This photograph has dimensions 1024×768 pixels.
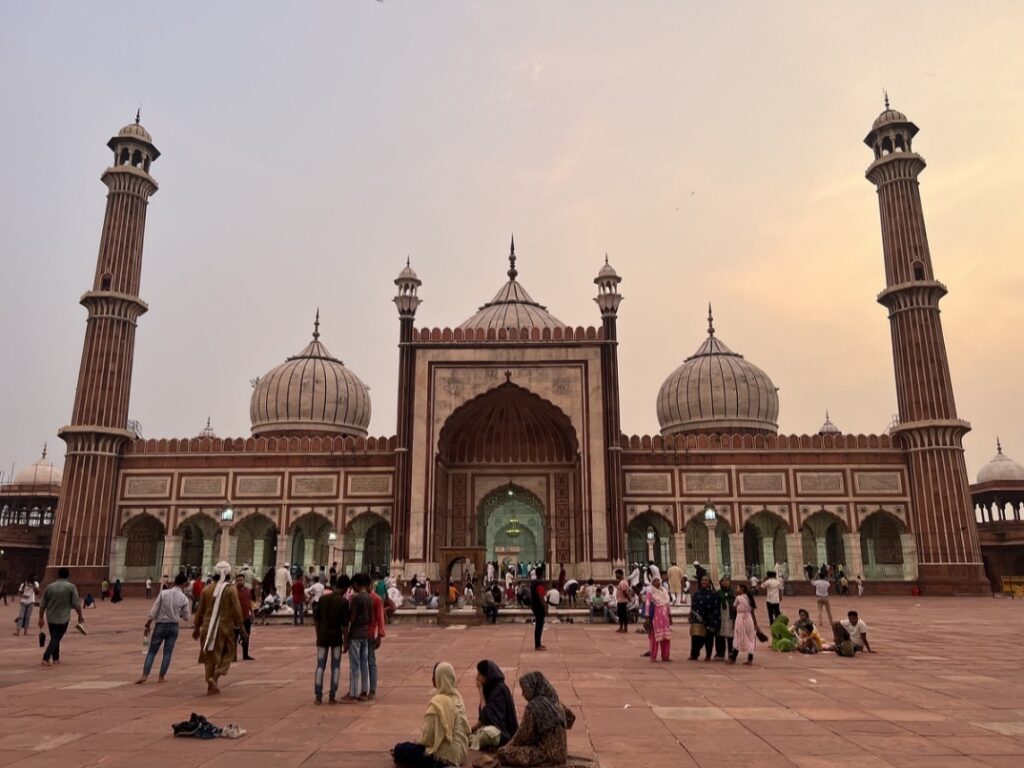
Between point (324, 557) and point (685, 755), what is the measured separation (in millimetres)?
29680

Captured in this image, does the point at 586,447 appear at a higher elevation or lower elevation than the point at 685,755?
higher

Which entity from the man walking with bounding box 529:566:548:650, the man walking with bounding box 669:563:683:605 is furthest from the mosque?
the man walking with bounding box 529:566:548:650

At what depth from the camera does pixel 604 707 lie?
7.38m

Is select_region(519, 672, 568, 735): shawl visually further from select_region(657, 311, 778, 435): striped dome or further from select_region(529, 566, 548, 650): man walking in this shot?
select_region(657, 311, 778, 435): striped dome

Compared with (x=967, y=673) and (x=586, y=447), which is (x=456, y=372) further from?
(x=967, y=673)

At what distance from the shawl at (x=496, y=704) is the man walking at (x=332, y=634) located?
2.48 metres

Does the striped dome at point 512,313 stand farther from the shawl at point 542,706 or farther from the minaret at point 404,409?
the shawl at point 542,706

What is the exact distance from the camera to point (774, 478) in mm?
31578

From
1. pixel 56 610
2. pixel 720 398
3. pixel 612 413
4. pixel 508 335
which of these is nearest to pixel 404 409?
pixel 508 335

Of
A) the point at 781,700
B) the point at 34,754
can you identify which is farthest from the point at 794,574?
the point at 34,754

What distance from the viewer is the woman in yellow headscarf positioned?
5125 mm

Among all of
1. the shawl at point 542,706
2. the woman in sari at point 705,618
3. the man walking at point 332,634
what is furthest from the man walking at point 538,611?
the shawl at point 542,706

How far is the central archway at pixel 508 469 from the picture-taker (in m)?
30.6

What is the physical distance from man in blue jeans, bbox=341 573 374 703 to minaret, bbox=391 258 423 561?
20475 millimetres
